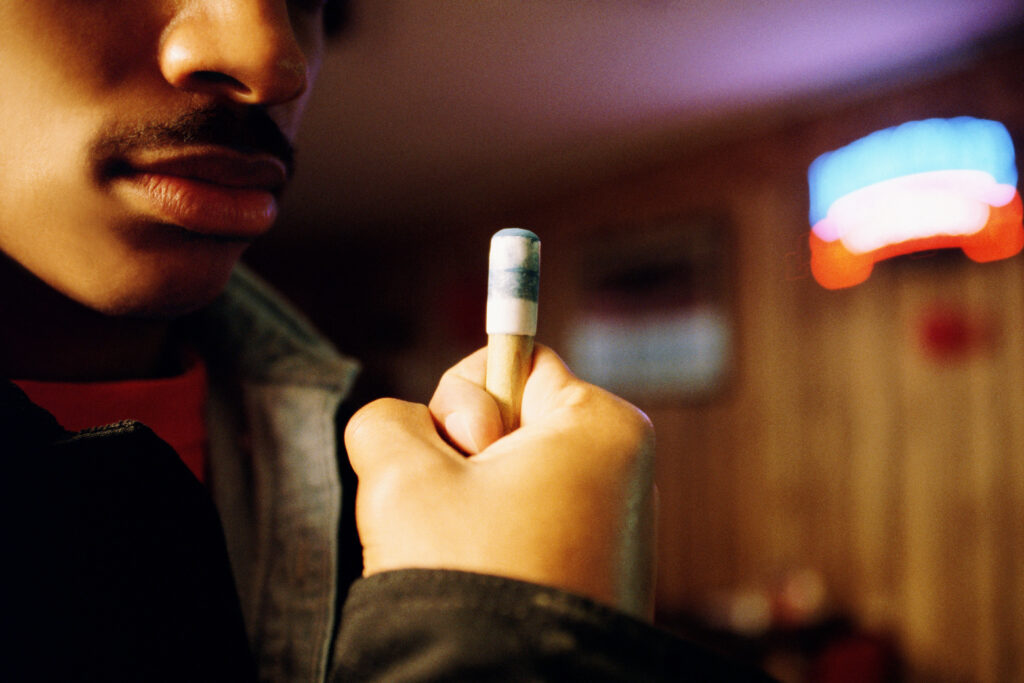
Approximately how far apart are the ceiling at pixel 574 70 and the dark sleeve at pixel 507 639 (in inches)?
76.8

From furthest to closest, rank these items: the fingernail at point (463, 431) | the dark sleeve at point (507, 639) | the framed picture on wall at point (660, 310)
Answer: the framed picture on wall at point (660, 310) < the fingernail at point (463, 431) < the dark sleeve at point (507, 639)

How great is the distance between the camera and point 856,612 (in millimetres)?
2850

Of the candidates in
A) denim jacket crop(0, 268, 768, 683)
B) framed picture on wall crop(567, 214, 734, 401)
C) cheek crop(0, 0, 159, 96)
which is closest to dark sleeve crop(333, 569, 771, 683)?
denim jacket crop(0, 268, 768, 683)

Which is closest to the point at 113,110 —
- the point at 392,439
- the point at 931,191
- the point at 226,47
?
the point at 226,47

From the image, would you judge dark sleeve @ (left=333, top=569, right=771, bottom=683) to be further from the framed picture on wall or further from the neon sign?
the framed picture on wall

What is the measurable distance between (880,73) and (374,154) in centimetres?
250

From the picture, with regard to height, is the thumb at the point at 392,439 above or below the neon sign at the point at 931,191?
below

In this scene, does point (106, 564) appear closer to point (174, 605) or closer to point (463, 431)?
point (174, 605)

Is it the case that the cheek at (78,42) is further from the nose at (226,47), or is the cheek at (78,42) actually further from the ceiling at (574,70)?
the ceiling at (574,70)

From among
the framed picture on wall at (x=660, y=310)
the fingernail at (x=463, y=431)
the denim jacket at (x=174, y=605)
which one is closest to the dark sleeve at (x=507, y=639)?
the denim jacket at (x=174, y=605)

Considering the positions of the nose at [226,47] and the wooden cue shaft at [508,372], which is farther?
the nose at [226,47]

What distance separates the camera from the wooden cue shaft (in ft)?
1.79

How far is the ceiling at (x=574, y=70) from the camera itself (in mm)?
2086

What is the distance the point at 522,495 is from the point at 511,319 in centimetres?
17
